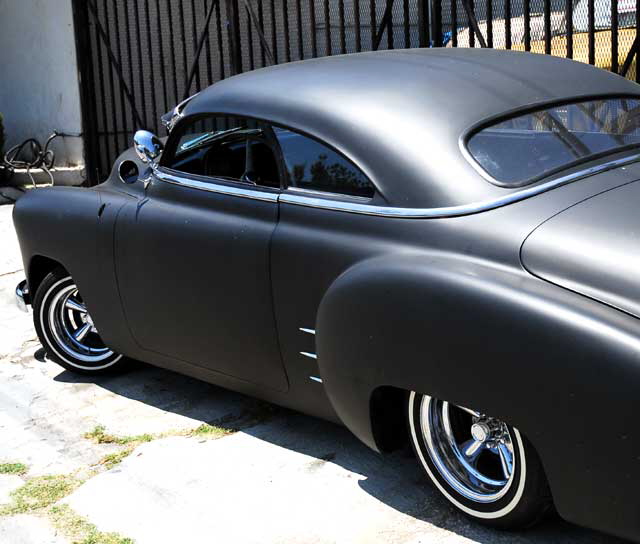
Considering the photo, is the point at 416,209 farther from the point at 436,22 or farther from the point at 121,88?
the point at 121,88

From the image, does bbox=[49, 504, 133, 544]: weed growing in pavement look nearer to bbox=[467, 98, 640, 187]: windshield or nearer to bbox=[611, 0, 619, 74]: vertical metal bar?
bbox=[467, 98, 640, 187]: windshield

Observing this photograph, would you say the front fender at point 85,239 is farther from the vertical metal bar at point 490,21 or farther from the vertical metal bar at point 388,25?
the vertical metal bar at point 388,25

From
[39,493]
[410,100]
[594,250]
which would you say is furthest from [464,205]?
[39,493]

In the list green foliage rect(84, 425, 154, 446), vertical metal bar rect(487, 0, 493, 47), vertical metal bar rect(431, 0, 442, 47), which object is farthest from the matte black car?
vertical metal bar rect(431, 0, 442, 47)

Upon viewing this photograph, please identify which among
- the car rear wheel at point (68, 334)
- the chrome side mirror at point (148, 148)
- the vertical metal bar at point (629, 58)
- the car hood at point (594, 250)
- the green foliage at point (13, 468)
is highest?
the vertical metal bar at point (629, 58)

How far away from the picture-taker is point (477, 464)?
3.29 metres

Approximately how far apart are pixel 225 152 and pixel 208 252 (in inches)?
18.9

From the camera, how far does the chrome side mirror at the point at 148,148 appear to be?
454cm

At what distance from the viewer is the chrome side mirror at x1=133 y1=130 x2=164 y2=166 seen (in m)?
4.54

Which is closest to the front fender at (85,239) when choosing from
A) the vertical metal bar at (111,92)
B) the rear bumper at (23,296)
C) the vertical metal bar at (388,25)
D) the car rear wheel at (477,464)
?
the rear bumper at (23,296)

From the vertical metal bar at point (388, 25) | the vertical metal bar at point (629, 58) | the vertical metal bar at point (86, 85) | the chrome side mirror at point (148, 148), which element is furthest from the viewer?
the vertical metal bar at point (86, 85)

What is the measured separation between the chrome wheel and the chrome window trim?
1.47 m

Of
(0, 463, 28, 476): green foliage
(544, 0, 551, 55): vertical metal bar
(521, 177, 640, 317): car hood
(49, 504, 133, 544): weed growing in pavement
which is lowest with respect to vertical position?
(0, 463, 28, 476): green foliage

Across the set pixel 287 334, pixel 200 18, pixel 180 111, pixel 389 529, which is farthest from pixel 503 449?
pixel 200 18
